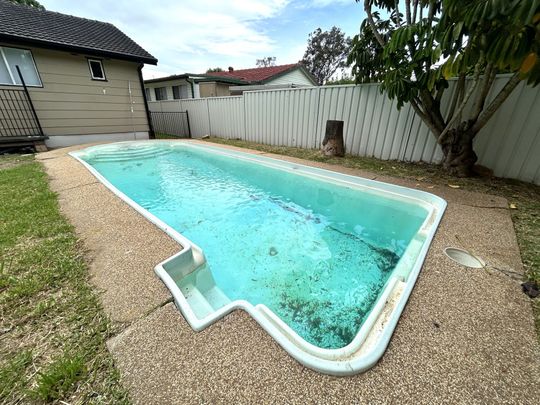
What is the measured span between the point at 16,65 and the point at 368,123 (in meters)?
9.96

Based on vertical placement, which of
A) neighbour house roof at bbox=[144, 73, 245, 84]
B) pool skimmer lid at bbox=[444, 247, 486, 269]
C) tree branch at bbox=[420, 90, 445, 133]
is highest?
neighbour house roof at bbox=[144, 73, 245, 84]

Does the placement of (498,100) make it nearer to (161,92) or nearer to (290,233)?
(290,233)

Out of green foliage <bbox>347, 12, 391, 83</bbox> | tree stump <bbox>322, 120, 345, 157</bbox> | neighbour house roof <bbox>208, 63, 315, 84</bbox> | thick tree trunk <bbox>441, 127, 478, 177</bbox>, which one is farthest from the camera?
neighbour house roof <bbox>208, 63, 315, 84</bbox>

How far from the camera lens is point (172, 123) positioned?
440 inches

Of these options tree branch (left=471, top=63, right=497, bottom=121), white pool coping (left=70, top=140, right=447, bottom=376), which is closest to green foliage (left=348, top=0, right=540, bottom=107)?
tree branch (left=471, top=63, right=497, bottom=121)

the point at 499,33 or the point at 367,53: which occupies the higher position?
the point at 367,53

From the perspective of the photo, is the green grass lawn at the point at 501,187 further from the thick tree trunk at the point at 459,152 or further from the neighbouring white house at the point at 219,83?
the neighbouring white house at the point at 219,83

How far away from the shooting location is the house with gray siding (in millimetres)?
6375

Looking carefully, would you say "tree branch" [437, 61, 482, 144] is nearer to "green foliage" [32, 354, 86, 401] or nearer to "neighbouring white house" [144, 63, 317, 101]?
"green foliage" [32, 354, 86, 401]

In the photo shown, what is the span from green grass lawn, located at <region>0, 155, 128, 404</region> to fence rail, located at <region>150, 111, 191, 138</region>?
363 inches

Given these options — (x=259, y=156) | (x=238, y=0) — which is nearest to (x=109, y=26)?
(x=238, y=0)

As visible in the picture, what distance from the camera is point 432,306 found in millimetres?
1447

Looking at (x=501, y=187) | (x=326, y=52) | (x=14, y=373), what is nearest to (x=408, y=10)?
(x=501, y=187)

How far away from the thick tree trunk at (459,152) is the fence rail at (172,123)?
9.92 m
